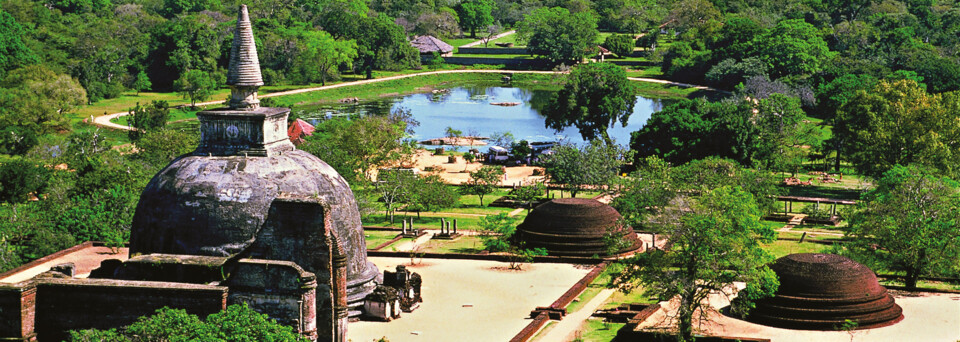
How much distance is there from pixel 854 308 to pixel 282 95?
85289 mm

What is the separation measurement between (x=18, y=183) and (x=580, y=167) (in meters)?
27.5

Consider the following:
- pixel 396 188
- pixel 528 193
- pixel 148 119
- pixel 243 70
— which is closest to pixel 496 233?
pixel 396 188

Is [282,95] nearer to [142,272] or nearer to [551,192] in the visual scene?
[551,192]

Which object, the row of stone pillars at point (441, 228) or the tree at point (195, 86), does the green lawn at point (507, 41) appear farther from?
the row of stone pillars at point (441, 228)

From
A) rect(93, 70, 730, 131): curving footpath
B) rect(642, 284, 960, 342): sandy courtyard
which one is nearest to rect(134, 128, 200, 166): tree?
rect(93, 70, 730, 131): curving footpath

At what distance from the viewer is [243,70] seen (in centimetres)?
4028

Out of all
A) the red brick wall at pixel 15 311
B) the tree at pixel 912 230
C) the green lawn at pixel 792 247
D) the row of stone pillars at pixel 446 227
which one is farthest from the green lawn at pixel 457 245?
the red brick wall at pixel 15 311

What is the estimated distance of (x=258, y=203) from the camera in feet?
123

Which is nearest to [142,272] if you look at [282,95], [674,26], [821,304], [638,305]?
[638,305]

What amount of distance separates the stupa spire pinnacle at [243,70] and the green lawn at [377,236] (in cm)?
1401

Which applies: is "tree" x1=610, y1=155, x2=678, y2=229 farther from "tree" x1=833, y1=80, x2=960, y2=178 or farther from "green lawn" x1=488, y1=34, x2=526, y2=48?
"green lawn" x1=488, y1=34, x2=526, y2=48

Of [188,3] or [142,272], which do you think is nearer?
[142,272]

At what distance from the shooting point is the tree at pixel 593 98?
83.9 metres

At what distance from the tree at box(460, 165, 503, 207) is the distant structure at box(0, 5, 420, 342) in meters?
23.0
